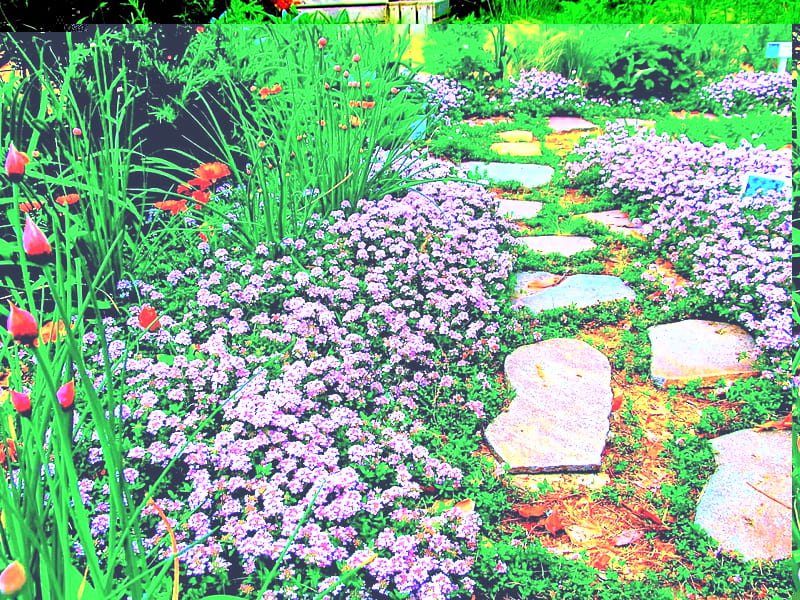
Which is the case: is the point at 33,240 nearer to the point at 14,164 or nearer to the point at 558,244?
the point at 14,164

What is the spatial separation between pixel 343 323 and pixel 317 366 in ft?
0.58

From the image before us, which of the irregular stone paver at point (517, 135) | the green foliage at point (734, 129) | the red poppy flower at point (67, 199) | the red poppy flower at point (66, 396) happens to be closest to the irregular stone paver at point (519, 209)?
the irregular stone paver at point (517, 135)

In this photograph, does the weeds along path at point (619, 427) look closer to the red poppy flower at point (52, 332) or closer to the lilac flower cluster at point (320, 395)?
the lilac flower cluster at point (320, 395)

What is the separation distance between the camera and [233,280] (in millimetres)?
1915

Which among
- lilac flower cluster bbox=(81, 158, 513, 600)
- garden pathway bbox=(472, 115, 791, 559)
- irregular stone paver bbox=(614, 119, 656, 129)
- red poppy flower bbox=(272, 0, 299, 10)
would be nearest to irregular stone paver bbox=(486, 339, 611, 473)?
garden pathway bbox=(472, 115, 791, 559)

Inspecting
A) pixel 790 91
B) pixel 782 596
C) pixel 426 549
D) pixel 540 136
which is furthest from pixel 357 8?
pixel 782 596

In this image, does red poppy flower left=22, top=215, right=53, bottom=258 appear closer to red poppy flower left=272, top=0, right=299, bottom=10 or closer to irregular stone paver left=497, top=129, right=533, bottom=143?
irregular stone paver left=497, top=129, right=533, bottom=143

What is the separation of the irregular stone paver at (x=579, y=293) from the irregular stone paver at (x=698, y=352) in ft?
0.52

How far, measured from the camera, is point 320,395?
5.75 ft

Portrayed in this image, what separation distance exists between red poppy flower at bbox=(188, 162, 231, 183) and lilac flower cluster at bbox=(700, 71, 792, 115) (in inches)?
67.0

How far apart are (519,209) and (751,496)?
1076mm

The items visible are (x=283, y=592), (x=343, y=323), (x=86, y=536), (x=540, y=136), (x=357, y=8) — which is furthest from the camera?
(x=357, y=8)

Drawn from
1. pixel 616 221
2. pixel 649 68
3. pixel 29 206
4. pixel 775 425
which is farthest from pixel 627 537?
pixel 29 206

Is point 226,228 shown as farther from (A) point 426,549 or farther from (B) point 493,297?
(A) point 426,549
